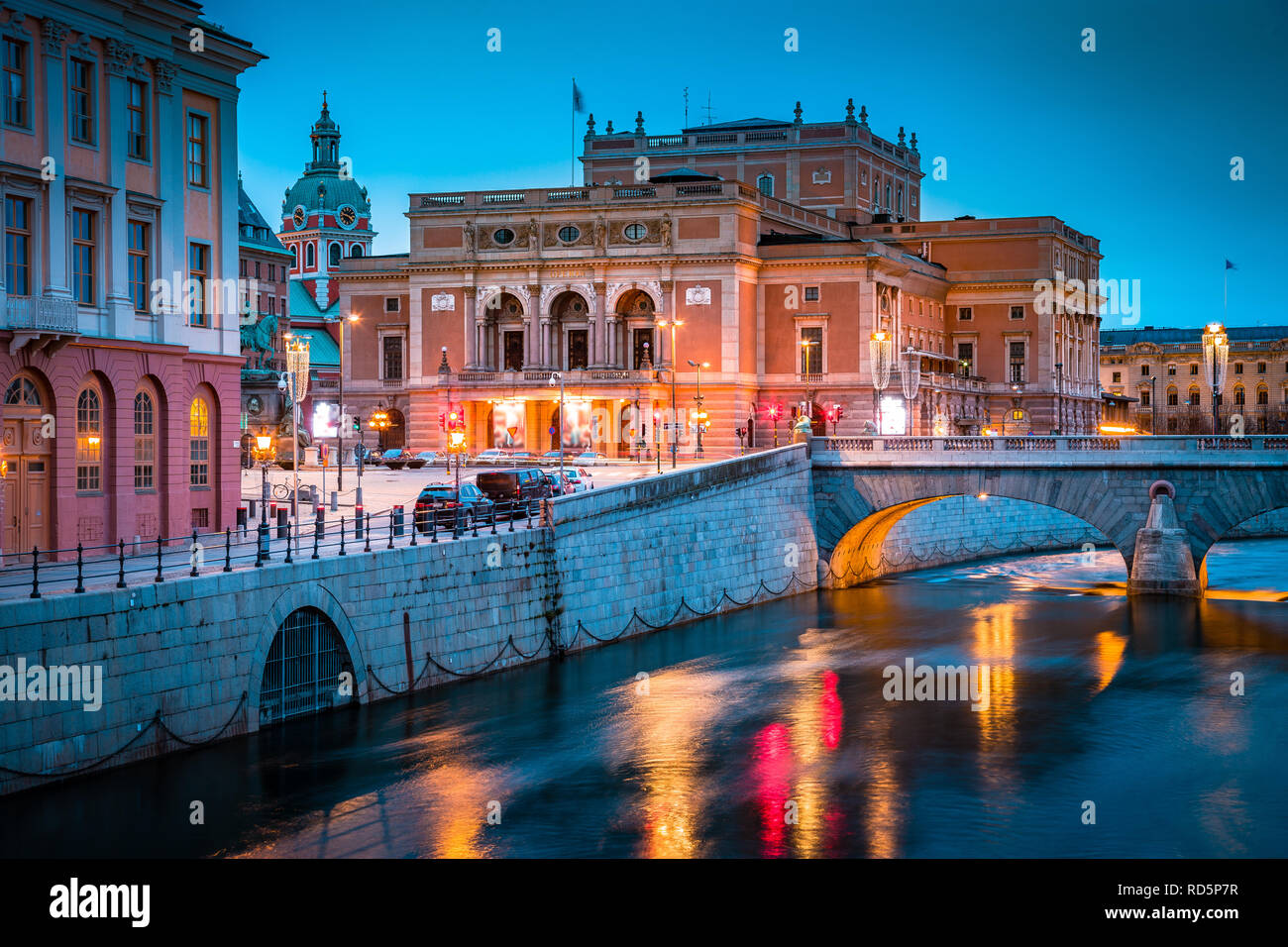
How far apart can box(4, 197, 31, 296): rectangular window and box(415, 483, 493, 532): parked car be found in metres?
11.1

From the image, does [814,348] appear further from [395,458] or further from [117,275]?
[117,275]

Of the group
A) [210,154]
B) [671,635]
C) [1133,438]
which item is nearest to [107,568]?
[210,154]

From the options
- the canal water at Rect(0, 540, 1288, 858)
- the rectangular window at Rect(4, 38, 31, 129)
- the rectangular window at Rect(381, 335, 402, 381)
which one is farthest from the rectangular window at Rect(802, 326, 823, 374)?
the rectangular window at Rect(4, 38, 31, 129)

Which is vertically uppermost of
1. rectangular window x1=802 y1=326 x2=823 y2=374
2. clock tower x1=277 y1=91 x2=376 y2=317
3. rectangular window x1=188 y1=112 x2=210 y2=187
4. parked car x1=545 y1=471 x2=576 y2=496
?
clock tower x1=277 y1=91 x2=376 y2=317

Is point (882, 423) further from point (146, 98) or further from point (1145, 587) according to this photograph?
point (146, 98)

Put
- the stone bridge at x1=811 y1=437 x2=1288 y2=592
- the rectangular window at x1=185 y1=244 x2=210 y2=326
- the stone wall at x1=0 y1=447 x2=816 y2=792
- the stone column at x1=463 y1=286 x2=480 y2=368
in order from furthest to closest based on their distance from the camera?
the stone column at x1=463 y1=286 x2=480 y2=368, the stone bridge at x1=811 y1=437 x2=1288 y2=592, the rectangular window at x1=185 y1=244 x2=210 y2=326, the stone wall at x1=0 y1=447 x2=816 y2=792

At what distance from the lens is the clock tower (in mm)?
162250

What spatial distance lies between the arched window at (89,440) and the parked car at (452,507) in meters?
8.02

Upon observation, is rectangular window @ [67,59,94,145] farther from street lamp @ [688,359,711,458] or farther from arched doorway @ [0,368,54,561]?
street lamp @ [688,359,711,458]

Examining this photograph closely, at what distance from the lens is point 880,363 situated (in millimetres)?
93500

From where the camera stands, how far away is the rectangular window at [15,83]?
120 feet

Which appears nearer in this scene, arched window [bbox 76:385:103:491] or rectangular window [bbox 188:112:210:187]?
arched window [bbox 76:385:103:491]

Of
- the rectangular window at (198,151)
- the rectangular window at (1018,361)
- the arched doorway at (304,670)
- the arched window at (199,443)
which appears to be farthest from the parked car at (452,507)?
the rectangular window at (1018,361)

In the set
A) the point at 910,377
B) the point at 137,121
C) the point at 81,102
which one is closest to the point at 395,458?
the point at 910,377
